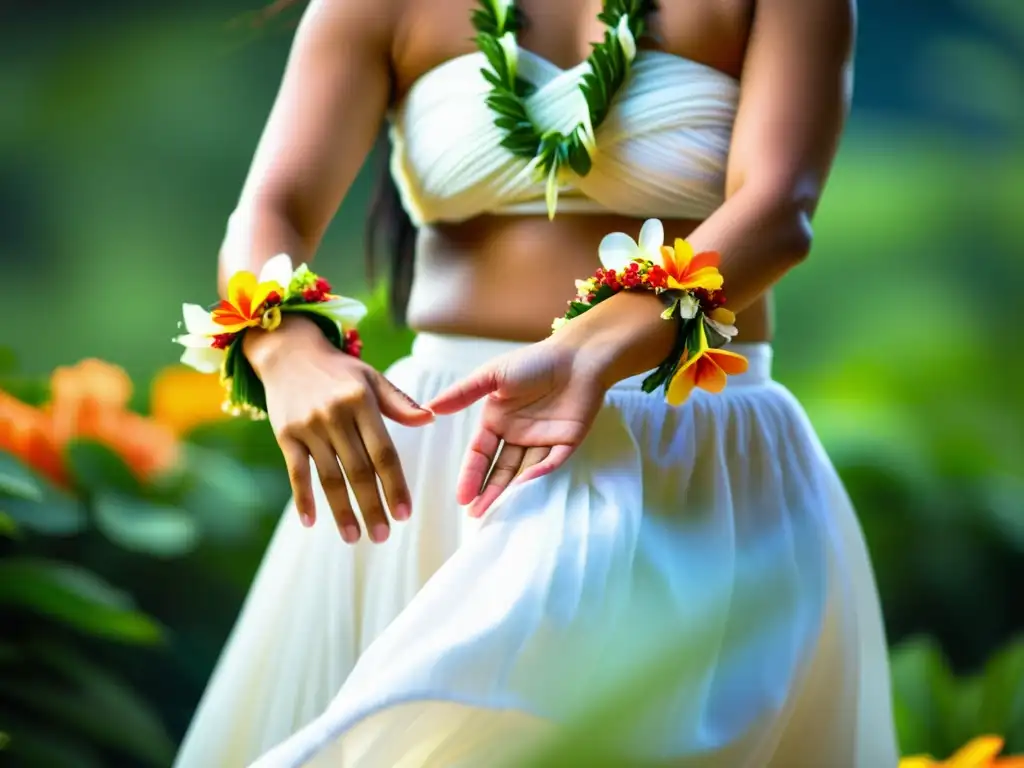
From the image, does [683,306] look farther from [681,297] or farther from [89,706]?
[89,706]

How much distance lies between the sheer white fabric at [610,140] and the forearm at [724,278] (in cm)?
10

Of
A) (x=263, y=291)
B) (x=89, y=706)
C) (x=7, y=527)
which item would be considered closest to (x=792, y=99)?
(x=263, y=291)

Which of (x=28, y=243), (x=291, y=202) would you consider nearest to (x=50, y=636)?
(x=291, y=202)

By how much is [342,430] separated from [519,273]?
29 cm

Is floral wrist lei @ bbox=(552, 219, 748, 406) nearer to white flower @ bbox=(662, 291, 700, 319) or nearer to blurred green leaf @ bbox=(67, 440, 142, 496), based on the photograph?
white flower @ bbox=(662, 291, 700, 319)

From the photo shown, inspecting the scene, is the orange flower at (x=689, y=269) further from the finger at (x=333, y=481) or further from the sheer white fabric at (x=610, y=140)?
the finger at (x=333, y=481)

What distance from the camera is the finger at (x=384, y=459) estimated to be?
825 millimetres

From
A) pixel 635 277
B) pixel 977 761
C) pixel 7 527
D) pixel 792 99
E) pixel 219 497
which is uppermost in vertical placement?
pixel 792 99

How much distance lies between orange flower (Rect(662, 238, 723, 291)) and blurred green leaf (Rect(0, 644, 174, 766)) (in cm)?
83

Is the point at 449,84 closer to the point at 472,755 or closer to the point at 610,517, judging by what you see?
the point at 610,517

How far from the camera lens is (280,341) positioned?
2.88 feet

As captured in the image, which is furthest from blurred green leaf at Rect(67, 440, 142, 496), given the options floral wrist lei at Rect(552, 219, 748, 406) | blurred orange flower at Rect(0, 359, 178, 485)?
floral wrist lei at Rect(552, 219, 748, 406)

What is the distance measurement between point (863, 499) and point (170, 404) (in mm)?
1259

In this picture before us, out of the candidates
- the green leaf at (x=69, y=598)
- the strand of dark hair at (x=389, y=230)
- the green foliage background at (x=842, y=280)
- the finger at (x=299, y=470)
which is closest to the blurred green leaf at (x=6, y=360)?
the green foliage background at (x=842, y=280)
